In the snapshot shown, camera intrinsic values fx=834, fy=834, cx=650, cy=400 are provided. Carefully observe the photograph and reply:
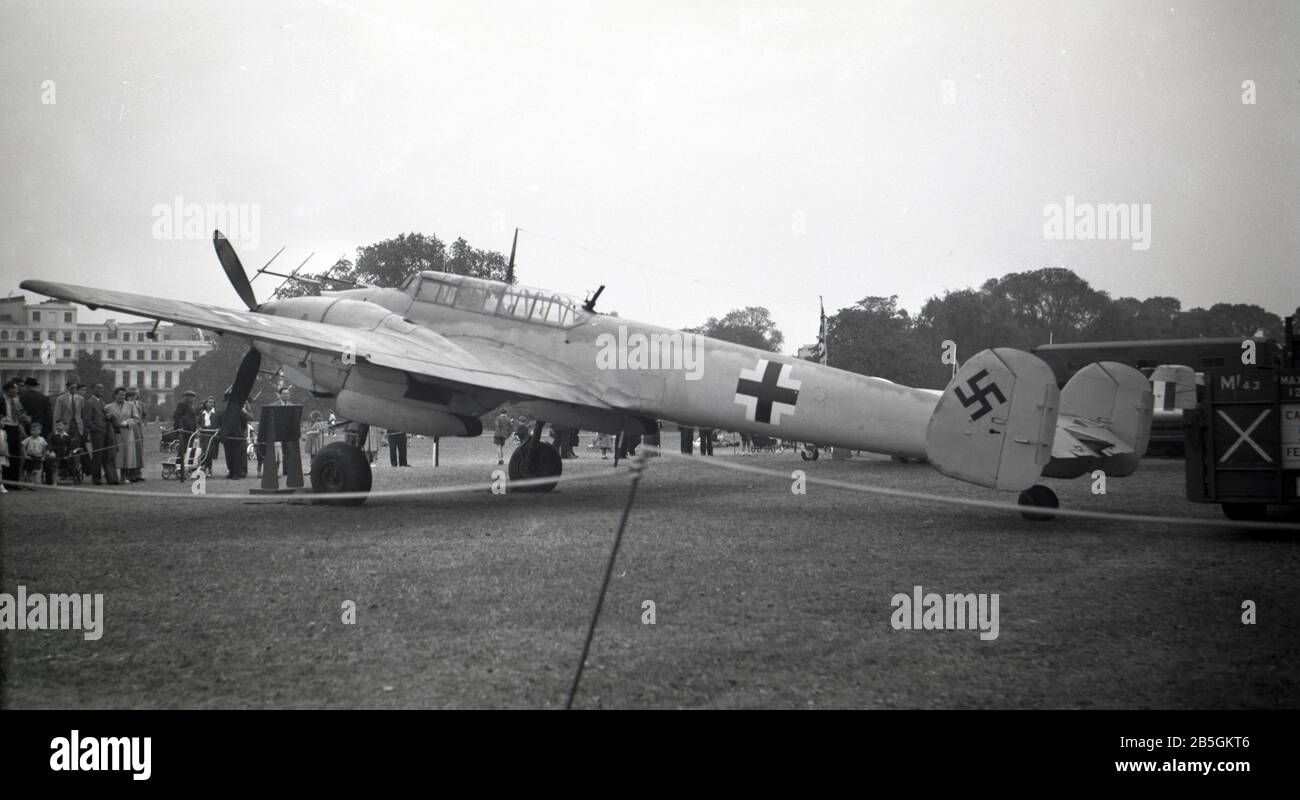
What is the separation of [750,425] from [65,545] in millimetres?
7842

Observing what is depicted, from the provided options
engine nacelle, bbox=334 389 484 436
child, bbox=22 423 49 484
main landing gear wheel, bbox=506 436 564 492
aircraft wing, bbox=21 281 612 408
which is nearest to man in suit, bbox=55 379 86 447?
child, bbox=22 423 49 484

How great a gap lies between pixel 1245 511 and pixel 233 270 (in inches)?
576

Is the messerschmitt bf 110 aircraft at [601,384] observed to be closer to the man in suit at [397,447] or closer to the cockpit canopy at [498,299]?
the cockpit canopy at [498,299]

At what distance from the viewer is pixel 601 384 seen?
12.4m

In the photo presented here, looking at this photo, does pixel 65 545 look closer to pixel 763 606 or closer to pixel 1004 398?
pixel 763 606

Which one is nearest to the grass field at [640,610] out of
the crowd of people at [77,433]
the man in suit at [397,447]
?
the crowd of people at [77,433]

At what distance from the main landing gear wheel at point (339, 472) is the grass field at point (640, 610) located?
63cm

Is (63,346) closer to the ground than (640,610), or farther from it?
farther from it

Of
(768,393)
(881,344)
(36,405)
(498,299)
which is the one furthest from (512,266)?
(881,344)

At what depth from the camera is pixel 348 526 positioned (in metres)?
9.35

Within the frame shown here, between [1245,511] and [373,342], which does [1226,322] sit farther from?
[373,342]

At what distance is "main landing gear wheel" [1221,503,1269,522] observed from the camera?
9297mm

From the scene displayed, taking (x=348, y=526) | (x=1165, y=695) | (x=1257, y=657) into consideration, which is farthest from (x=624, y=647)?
(x=348, y=526)
